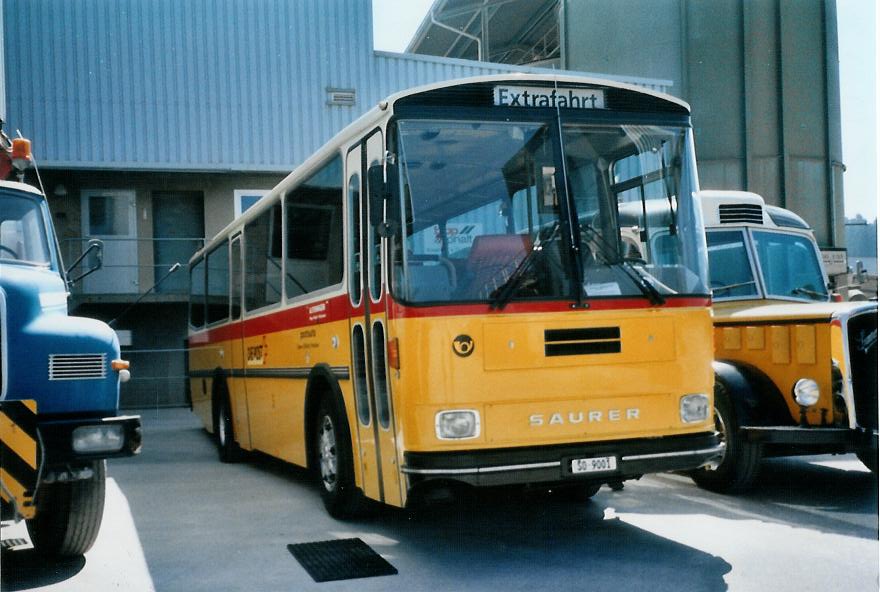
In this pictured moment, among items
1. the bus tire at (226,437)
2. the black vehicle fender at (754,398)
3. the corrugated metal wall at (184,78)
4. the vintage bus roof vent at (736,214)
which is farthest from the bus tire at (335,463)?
the corrugated metal wall at (184,78)

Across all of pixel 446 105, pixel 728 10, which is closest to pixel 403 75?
pixel 728 10

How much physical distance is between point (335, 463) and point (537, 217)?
2648 millimetres

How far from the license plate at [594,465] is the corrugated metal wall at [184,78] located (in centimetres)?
1447

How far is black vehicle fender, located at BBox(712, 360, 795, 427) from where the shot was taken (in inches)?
309

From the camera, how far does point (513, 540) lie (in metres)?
6.58

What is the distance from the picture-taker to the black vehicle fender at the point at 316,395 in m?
7.22

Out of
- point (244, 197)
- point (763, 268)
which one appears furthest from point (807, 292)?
point (244, 197)

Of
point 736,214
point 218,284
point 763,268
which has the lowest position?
point 763,268

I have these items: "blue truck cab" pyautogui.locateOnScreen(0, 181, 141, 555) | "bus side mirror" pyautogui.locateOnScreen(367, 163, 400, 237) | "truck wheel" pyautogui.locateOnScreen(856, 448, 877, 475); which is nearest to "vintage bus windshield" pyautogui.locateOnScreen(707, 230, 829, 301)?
"truck wheel" pyautogui.locateOnScreen(856, 448, 877, 475)

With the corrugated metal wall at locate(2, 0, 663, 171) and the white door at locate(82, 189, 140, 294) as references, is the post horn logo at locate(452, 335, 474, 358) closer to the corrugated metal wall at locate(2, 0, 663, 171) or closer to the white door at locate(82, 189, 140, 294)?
the corrugated metal wall at locate(2, 0, 663, 171)

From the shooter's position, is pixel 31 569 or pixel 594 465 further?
pixel 31 569

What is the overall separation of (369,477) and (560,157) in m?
2.59

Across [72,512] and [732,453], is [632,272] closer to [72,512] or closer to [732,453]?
[732,453]

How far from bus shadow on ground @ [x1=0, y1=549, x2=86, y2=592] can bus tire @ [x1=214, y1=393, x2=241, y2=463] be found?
191 inches
